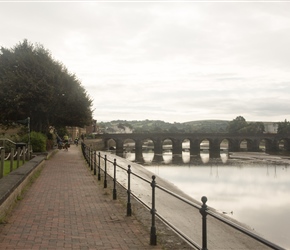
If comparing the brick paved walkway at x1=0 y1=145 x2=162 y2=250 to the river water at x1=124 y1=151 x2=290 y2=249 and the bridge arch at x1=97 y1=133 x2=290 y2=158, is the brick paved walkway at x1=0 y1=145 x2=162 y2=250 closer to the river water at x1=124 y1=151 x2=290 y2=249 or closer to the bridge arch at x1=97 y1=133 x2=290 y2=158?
the river water at x1=124 y1=151 x2=290 y2=249

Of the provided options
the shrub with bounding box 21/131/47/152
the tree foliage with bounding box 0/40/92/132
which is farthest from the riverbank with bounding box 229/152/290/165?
the shrub with bounding box 21/131/47/152

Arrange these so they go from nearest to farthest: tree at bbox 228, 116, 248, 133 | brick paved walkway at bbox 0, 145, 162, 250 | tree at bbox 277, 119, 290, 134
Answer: brick paved walkway at bbox 0, 145, 162, 250 → tree at bbox 277, 119, 290, 134 → tree at bbox 228, 116, 248, 133

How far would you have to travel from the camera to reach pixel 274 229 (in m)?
14.1

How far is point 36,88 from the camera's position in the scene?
29.1 meters

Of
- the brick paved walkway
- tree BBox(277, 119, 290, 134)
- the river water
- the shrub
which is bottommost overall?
the river water

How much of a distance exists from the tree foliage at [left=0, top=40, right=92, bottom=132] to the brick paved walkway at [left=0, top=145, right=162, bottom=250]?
20877 mm

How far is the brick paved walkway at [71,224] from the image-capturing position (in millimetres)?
5230

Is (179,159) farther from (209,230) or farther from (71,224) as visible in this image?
(71,224)

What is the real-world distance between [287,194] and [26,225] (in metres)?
20.4

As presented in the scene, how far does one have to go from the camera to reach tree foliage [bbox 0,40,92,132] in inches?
1150

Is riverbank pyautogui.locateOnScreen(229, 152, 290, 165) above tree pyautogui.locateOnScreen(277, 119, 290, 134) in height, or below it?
below

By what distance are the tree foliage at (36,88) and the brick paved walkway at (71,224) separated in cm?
2088

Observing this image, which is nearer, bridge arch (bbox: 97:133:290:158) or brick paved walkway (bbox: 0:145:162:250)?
brick paved walkway (bbox: 0:145:162:250)

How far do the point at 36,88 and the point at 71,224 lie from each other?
80.3 ft
